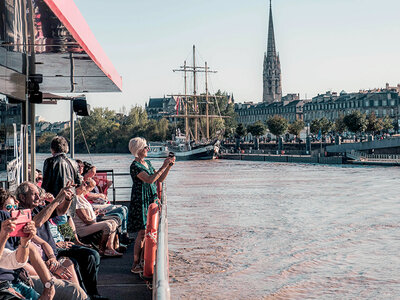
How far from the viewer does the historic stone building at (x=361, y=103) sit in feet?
443

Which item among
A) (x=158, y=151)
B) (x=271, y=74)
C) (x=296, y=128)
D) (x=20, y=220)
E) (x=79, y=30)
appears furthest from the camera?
(x=271, y=74)

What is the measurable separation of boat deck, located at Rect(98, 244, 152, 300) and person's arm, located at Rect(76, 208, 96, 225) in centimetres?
53

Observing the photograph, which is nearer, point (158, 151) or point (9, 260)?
point (9, 260)

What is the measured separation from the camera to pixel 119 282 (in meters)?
6.66

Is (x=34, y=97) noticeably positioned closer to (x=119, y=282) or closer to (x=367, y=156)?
(x=119, y=282)

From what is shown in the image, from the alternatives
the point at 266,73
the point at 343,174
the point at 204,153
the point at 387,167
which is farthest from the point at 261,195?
the point at 266,73

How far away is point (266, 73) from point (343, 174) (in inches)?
5668

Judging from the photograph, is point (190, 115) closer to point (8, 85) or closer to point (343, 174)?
point (343, 174)

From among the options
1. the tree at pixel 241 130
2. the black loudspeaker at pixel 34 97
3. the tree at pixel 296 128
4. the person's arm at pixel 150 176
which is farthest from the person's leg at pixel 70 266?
the tree at pixel 241 130

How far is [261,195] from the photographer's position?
35469mm

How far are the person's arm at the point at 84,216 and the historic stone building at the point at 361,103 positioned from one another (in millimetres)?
122369

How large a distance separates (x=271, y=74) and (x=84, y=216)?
614 feet

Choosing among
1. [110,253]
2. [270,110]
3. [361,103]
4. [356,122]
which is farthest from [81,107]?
[270,110]

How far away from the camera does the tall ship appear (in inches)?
3733
